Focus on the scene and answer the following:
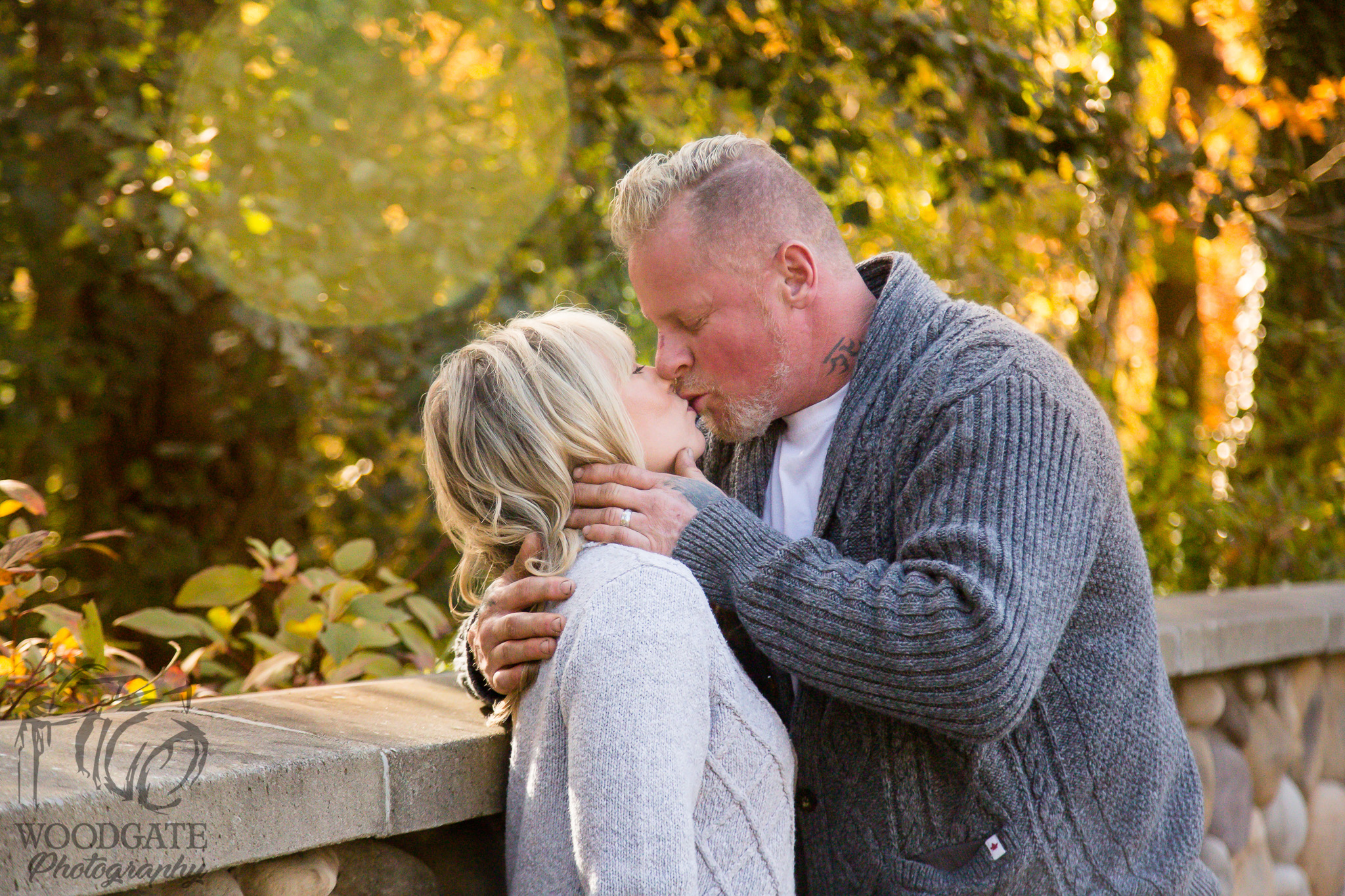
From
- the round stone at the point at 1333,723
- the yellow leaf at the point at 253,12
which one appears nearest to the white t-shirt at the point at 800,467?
the round stone at the point at 1333,723

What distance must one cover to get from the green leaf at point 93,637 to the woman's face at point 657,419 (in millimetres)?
979

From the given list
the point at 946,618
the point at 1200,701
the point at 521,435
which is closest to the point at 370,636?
the point at 521,435

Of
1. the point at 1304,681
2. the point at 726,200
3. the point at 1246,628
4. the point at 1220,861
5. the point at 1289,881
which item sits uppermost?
the point at 726,200

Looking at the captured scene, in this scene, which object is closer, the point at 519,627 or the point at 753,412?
the point at 519,627

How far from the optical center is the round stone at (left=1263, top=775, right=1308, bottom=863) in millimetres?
3283

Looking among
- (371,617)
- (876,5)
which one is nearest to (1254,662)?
(876,5)

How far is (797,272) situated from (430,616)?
116 centimetres

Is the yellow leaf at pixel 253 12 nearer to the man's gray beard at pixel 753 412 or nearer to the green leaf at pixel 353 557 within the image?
the green leaf at pixel 353 557

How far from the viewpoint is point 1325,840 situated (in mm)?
3535

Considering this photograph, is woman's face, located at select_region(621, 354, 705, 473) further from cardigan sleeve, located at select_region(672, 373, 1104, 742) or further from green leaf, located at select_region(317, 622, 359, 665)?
green leaf, located at select_region(317, 622, 359, 665)

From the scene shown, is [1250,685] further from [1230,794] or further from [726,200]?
[726,200]

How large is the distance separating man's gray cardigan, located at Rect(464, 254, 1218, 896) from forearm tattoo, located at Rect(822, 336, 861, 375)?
0.56ft

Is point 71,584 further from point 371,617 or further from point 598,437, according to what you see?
point 598,437

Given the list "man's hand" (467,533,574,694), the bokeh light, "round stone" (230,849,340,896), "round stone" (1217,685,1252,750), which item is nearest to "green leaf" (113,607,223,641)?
"man's hand" (467,533,574,694)
